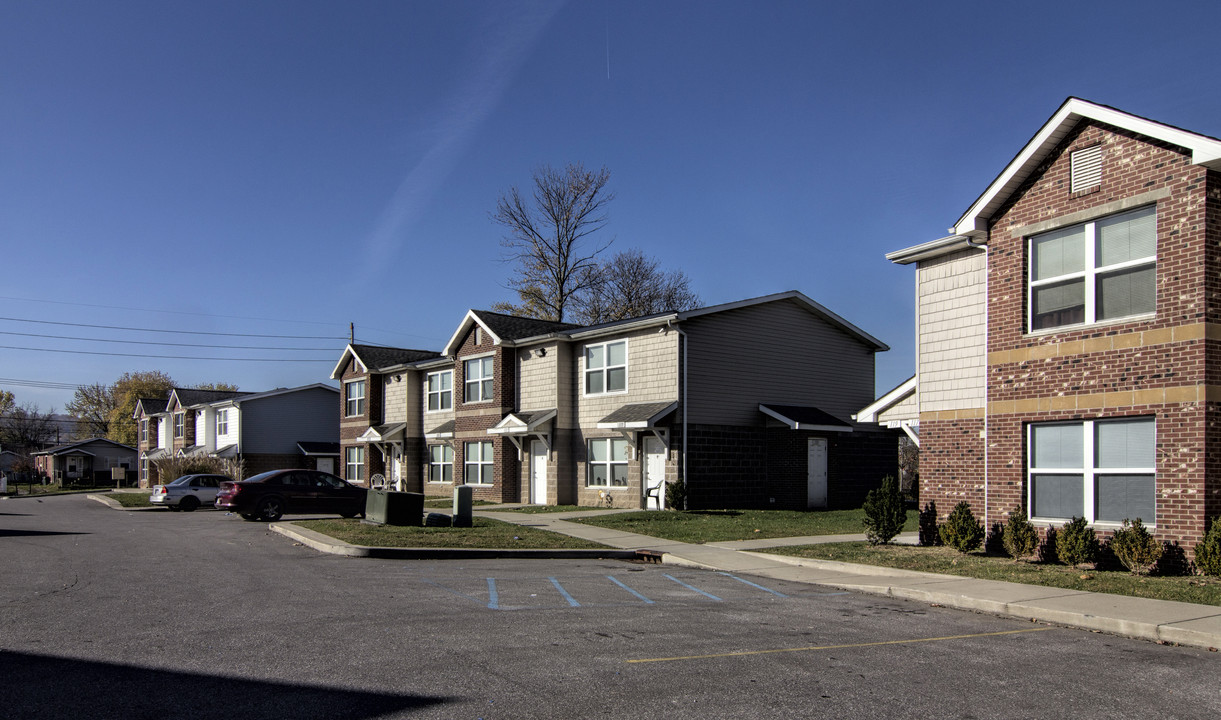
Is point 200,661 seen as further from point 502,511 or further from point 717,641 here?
point 502,511

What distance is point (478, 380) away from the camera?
3550 centimetres

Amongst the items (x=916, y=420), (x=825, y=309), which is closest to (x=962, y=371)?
(x=916, y=420)

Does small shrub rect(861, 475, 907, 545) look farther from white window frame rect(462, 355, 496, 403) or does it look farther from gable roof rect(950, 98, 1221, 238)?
white window frame rect(462, 355, 496, 403)

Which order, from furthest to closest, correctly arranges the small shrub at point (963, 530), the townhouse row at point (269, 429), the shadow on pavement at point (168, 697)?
the townhouse row at point (269, 429)
the small shrub at point (963, 530)
the shadow on pavement at point (168, 697)

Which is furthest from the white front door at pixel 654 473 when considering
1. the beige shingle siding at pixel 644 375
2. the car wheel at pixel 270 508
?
the car wheel at pixel 270 508

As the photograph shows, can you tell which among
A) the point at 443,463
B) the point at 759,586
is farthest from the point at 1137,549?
the point at 443,463

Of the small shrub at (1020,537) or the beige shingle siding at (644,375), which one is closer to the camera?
the small shrub at (1020,537)

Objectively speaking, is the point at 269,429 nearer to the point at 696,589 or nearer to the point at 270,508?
the point at 270,508

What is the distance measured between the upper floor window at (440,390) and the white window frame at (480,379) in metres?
2.50

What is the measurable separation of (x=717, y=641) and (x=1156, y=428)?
26.9ft

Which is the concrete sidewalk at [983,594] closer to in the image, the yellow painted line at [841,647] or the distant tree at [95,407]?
the yellow painted line at [841,647]

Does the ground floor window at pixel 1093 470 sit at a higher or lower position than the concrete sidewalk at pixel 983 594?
higher

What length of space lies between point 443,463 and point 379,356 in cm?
865

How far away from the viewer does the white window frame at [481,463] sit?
114 feet
